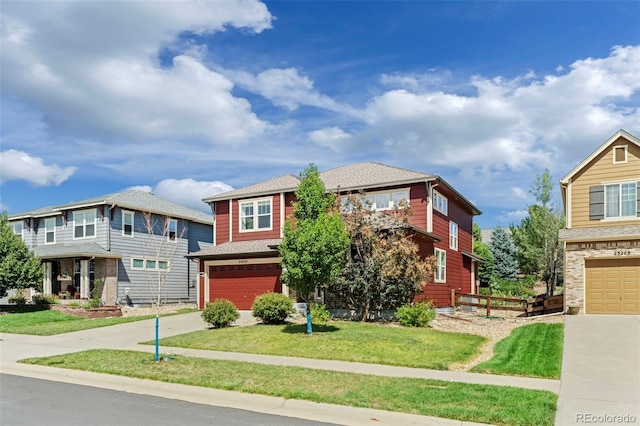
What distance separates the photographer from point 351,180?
26.5 metres

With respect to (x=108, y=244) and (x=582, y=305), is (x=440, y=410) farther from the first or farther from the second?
(x=108, y=244)

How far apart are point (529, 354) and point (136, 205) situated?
24625 mm

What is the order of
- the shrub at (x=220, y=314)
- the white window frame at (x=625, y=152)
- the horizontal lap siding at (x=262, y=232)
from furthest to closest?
1. the horizontal lap siding at (x=262, y=232)
2. the white window frame at (x=625, y=152)
3. the shrub at (x=220, y=314)

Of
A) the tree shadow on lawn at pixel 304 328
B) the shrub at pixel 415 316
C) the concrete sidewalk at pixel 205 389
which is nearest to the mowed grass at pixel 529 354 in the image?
the concrete sidewalk at pixel 205 389

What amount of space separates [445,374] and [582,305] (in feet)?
45.1

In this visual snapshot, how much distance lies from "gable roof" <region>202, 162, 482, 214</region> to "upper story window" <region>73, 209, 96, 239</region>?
→ 7.08 meters

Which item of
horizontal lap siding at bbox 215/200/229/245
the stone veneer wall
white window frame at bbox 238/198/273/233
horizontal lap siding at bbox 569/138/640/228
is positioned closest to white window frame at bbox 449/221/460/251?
horizontal lap siding at bbox 569/138/640/228

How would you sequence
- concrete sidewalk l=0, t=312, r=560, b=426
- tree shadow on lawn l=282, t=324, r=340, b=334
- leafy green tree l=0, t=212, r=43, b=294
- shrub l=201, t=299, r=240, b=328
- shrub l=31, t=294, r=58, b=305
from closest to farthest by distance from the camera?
concrete sidewalk l=0, t=312, r=560, b=426
tree shadow on lawn l=282, t=324, r=340, b=334
shrub l=201, t=299, r=240, b=328
leafy green tree l=0, t=212, r=43, b=294
shrub l=31, t=294, r=58, b=305

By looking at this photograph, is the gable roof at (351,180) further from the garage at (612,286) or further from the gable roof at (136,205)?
the garage at (612,286)

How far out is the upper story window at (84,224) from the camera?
30844mm

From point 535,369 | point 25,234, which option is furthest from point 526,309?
point 25,234

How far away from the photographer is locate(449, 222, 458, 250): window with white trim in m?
29.0

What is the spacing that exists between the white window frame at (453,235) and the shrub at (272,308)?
12643mm

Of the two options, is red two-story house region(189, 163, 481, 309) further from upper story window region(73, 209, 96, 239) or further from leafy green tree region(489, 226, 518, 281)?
leafy green tree region(489, 226, 518, 281)
